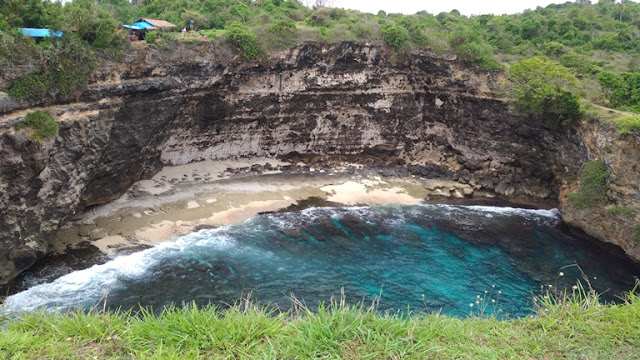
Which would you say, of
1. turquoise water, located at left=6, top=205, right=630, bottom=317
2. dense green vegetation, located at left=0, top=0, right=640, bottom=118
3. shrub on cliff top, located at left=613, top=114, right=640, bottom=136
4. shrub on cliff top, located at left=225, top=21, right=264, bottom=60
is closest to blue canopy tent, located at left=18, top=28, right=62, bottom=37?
dense green vegetation, located at left=0, top=0, right=640, bottom=118

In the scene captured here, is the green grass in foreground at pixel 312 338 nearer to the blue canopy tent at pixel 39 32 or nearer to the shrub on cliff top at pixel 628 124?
the blue canopy tent at pixel 39 32

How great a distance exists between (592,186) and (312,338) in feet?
86.8

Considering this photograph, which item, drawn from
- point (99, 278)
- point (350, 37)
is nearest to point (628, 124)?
point (350, 37)

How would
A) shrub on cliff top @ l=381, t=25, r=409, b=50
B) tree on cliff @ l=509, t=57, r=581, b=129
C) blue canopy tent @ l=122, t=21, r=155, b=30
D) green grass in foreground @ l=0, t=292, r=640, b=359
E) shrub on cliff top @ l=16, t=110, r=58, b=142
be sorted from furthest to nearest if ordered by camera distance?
shrub on cliff top @ l=381, t=25, r=409, b=50, tree on cliff @ l=509, t=57, r=581, b=129, blue canopy tent @ l=122, t=21, r=155, b=30, shrub on cliff top @ l=16, t=110, r=58, b=142, green grass in foreground @ l=0, t=292, r=640, b=359

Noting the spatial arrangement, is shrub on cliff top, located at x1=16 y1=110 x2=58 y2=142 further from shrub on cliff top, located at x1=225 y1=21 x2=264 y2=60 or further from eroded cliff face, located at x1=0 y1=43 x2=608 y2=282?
shrub on cliff top, located at x1=225 y1=21 x2=264 y2=60

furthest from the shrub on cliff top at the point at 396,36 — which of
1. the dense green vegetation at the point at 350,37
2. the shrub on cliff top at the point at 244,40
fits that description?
the shrub on cliff top at the point at 244,40

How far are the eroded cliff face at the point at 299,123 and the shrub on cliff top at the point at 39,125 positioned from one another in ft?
3.18

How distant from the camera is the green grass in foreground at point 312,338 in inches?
285

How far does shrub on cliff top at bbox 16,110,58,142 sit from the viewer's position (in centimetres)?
2025

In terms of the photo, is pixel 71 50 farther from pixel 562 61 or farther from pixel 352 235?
pixel 562 61

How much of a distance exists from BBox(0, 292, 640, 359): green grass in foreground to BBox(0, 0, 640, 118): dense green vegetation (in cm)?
1721

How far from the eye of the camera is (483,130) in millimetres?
35531

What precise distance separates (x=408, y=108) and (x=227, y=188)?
16.5 m

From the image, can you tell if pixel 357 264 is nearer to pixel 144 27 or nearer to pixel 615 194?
pixel 615 194
